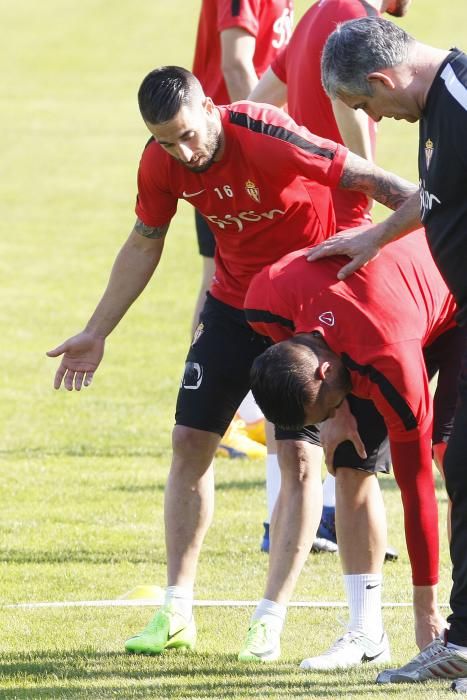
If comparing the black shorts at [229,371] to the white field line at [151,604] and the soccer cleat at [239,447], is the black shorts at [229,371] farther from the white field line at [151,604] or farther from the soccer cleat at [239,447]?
the soccer cleat at [239,447]

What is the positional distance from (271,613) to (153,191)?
1710mm

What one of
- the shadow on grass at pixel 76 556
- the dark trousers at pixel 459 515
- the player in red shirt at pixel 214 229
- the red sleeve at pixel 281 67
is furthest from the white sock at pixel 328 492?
the dark trousers at pixel 459 515

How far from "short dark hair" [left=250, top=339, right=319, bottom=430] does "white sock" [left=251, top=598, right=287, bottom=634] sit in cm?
89

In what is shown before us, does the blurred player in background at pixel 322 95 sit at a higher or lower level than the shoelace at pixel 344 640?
higher

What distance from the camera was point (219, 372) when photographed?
17.8ft

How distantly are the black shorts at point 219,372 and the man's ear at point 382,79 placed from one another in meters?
1.37

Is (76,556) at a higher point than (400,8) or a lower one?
lower

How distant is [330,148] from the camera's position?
5.12m

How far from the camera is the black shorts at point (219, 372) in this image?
17.8 feet

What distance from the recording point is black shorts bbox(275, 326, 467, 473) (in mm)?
5051

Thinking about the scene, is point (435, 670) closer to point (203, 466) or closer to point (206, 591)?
point (203, 466)

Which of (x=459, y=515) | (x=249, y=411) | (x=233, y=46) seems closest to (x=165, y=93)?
(x=459, y=515)

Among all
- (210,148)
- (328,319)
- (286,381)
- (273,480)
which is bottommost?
(273,480)

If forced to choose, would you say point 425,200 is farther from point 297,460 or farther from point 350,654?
point 350,654
